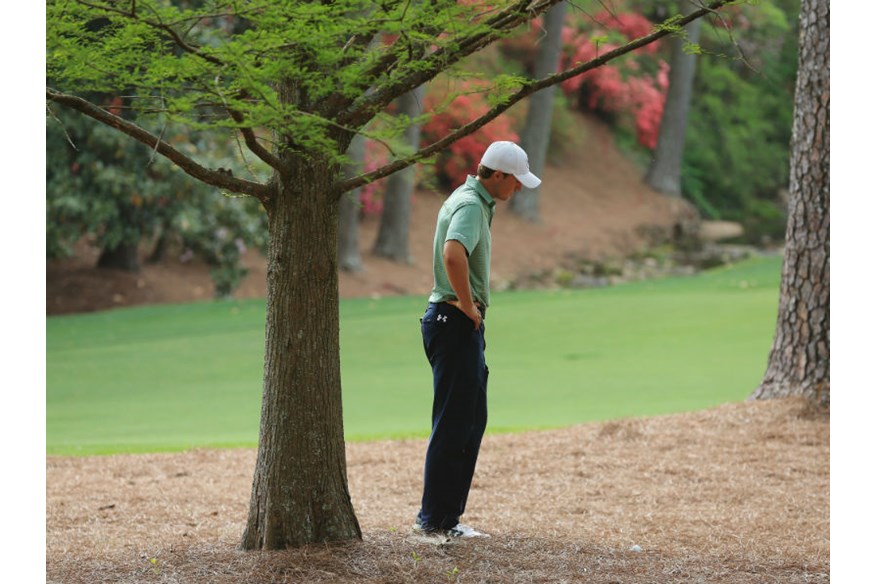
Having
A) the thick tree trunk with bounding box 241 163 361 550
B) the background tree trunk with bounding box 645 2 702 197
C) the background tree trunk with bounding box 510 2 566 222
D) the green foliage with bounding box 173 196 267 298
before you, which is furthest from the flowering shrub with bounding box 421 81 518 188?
the thick tree trunk with bounding box 241 163 361 550

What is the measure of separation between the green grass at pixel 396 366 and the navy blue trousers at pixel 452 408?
390 centimetres

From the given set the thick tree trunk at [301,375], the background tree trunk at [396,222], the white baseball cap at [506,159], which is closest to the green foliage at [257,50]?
the thick tree trunk at [301,375]

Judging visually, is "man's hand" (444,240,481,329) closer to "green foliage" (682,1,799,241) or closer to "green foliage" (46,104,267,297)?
"green foliage" (46,104,267,297)

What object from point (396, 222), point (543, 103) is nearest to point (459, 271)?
point (396, 222)

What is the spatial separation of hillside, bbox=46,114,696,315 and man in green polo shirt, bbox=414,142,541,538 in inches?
595

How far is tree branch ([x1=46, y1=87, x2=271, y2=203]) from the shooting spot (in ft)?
15.5

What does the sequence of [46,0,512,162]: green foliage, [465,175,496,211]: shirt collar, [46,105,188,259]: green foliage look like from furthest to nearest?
[46,105,188,259]: green foliage, [465,175,496,211]: shirt collar, [46,0,512,162]: green foliage

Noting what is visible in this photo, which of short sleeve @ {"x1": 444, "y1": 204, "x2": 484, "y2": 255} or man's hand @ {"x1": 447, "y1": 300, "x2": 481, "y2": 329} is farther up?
short sleeve @ {"x1": 444, "y1": 204, "x2": 484, "y2": 255}

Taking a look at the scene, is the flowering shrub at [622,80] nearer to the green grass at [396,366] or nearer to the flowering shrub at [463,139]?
the flowering shrub at [463,139]

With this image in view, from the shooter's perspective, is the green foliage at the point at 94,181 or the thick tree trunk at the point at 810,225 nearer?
the thick tree trunk at the point at 810,225

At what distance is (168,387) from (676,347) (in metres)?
6.00

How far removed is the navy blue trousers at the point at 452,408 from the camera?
17.4 ft

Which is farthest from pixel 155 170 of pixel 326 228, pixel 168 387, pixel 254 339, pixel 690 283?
pixel 326 228

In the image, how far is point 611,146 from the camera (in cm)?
3334
